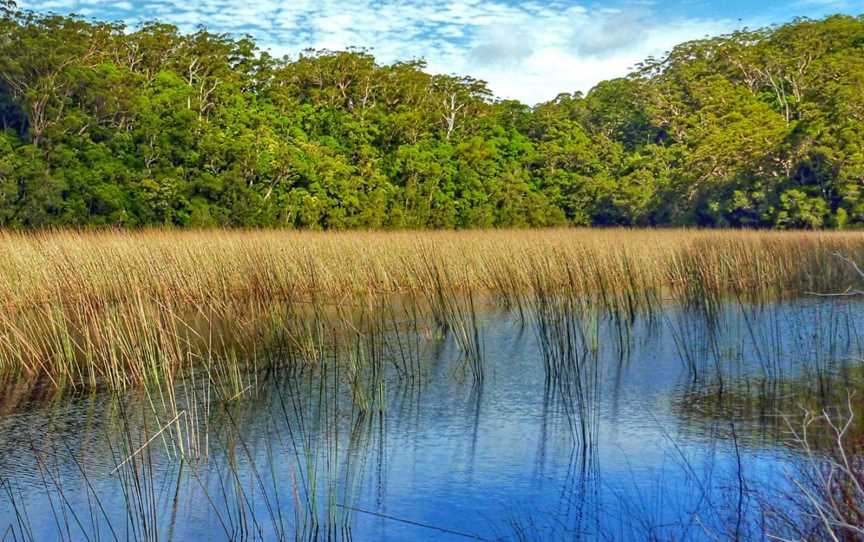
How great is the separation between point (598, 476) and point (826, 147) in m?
15.8

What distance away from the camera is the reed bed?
5.63 meters

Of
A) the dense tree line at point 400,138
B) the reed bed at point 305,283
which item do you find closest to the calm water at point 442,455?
the reed bed at point 305,283

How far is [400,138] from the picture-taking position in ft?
73.7

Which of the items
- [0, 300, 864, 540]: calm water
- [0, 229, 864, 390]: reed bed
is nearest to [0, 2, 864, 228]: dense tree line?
[0, 229, 864, 390]: reed bed

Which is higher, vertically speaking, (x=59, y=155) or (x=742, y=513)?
(x=59, y=155)

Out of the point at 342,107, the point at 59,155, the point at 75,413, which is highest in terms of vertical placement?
the point at 342,107

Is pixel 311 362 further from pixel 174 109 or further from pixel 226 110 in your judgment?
pixel 226 110

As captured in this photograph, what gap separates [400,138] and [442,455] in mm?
19203

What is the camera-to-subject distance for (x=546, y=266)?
27.2 ft

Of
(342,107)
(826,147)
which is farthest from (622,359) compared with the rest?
(342,107)

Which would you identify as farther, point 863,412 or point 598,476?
point 863,412

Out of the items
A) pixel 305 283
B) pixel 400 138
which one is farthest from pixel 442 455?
pixel 400 138

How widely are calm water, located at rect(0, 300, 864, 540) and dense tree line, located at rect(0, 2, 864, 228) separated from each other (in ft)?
40.4

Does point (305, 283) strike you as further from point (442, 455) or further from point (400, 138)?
point (400, 138)
